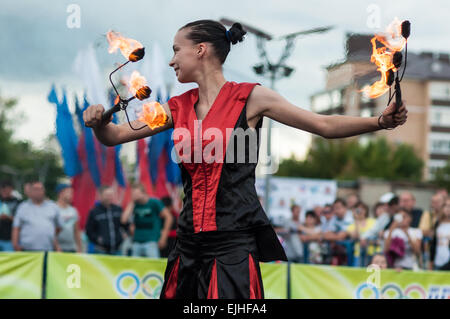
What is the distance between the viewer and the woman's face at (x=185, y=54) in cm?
307

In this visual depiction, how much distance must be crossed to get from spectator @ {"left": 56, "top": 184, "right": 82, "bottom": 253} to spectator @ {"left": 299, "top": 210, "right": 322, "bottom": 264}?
145 inches

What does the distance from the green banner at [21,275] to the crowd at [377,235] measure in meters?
4.23

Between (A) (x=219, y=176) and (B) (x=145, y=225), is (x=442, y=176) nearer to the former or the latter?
(B) (x=145, y=225)

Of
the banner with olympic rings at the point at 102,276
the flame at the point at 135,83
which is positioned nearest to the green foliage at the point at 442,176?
the banner with olympic rings at the point at 102,276

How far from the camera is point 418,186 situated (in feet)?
124

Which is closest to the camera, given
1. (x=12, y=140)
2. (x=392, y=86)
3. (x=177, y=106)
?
(x=392, y=86)

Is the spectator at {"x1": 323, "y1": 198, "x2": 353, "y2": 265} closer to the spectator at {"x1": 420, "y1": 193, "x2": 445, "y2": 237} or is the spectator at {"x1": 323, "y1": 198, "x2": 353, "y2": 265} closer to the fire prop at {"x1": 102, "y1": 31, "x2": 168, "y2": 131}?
the spectator at {"x1": 420, "y1": 193, "x2": 445, "y2": 237}

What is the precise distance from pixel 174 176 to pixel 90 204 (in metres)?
1.95

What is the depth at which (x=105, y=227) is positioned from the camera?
9484mm

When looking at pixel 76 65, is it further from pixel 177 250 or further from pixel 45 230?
pixel 177 250

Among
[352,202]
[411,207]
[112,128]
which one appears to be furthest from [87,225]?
[112,128]

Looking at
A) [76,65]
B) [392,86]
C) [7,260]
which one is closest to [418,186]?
[76,65]

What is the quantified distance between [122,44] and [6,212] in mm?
7392

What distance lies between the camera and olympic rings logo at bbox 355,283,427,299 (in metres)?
7.16
